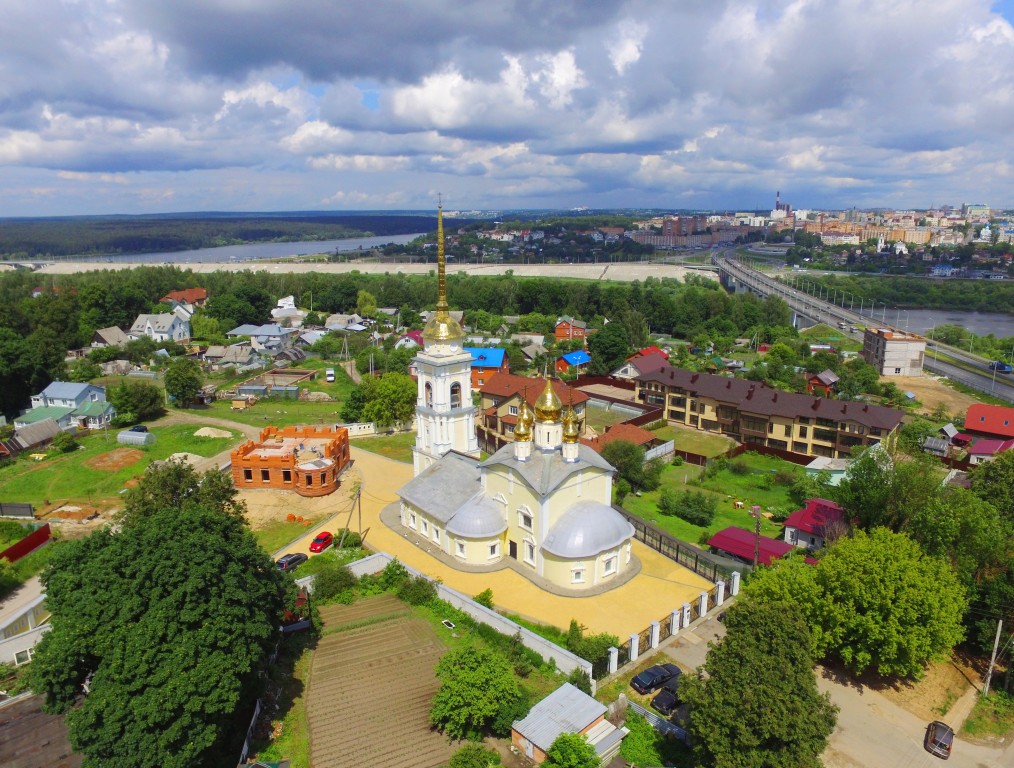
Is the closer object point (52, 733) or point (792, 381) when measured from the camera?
point (52, 733)

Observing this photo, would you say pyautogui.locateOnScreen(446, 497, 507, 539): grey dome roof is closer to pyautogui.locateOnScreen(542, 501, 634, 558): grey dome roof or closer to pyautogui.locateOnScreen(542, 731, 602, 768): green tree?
pyautogui.locateOnScreen(542, 501, 634, 558): grey dome roof

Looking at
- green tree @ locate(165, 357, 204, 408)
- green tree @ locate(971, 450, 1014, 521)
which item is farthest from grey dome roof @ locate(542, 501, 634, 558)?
green tree @ locate(165, 357, 204, 408)

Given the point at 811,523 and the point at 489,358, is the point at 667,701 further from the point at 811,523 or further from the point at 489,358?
the point at 489,358

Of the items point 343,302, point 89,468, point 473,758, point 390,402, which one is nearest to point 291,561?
point 473,758

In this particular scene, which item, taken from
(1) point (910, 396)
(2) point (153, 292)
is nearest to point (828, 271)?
(1) point (910, 396)

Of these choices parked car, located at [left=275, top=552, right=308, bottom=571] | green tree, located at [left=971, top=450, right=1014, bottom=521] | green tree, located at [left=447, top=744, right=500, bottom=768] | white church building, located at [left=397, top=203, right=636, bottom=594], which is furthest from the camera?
green tree, located at [left=971, top=450, right=1014, bottom=521]

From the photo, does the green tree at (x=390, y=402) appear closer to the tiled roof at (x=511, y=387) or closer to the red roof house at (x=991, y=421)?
the tiled roof at (x=511, y=387)

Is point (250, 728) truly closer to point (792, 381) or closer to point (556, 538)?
point (556, 538)
